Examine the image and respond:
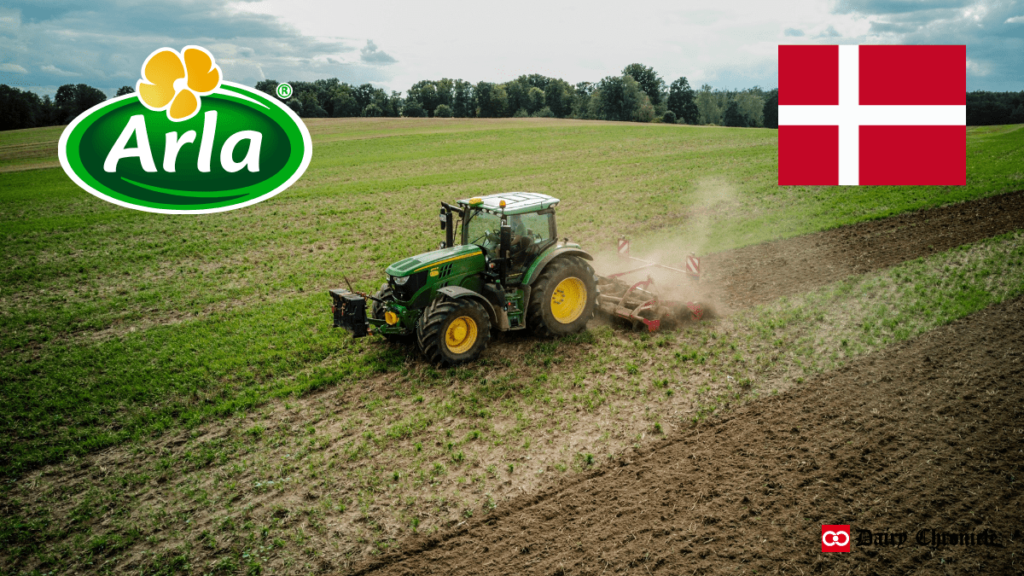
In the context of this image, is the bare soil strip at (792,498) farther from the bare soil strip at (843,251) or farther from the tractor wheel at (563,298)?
the bare soil strip at (843,251)

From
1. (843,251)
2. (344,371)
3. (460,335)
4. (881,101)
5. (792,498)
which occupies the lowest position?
(792,498)

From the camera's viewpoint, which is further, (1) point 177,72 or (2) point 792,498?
(1) point 177,72

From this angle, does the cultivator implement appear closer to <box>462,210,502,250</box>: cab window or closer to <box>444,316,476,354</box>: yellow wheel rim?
<box>462,210,502,250</box>: cab window

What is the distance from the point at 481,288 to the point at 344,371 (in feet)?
8.52

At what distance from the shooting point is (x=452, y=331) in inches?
359

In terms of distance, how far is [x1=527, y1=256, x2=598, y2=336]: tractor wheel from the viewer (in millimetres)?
9781

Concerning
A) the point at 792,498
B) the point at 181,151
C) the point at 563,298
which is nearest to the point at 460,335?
the point at 563,298

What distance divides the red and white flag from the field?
2.10m

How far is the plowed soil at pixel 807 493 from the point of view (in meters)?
5.55

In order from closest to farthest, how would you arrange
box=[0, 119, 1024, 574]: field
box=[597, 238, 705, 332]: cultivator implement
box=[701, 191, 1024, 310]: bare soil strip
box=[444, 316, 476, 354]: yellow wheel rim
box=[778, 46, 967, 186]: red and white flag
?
box=[0, 119, 1024, 574]: field
box=[444, 316, 476, 354]: yellow wheel rim
box=[597, 238, 705, 332]: cultivator implement
box=[701, 191, 1024, 310]: bare soil strip
box=[778, 46, 967, 186]: red and white flag

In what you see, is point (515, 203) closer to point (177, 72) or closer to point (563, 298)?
point (563, 298)

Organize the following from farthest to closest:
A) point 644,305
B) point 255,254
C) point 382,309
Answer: point 255,254 < point 644,305 < point 382,309

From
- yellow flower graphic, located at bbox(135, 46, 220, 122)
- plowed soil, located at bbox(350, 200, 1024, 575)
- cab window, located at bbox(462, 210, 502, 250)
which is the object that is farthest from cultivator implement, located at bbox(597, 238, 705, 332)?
yellow flower graphic, located at bbox(135, 46, 220, 122)

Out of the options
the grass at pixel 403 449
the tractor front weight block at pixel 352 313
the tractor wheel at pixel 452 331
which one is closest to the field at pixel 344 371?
the grass at pixel 403 449
